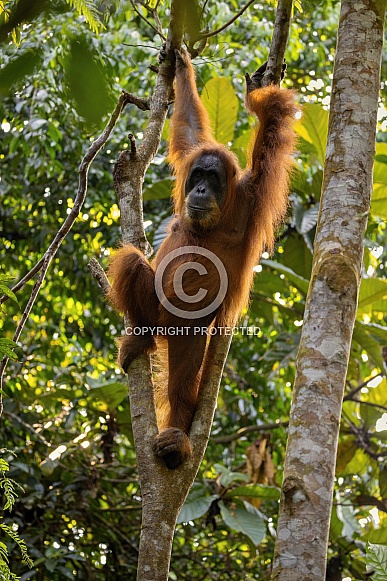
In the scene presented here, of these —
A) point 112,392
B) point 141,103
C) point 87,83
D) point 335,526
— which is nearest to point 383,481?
point 335,526

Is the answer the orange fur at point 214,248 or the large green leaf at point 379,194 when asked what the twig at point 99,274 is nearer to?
the orange fur at point 214,248

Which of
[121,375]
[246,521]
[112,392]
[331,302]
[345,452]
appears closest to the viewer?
[331,302]

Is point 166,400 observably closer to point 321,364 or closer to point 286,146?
point 286,146

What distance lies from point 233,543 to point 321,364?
13.0 ft

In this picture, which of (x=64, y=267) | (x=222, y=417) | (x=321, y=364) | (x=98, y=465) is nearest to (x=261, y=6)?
(x=64, y=267)

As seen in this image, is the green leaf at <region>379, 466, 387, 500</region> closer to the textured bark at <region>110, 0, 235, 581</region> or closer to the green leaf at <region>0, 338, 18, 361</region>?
the textured bark at <region>110, 0, 235, 581</region>

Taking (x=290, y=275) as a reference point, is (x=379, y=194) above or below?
above

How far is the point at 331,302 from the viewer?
82.0 inches

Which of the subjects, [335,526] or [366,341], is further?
[335,526]

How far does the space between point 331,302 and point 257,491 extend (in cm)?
284

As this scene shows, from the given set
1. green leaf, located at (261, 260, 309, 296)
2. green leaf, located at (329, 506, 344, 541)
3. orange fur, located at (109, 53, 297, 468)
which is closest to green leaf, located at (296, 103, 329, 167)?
green leaf, located at (261, 260, 309, 296)

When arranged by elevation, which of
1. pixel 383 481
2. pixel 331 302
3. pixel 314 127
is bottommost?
pixel 331 302

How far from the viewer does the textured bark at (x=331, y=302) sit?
175 cm

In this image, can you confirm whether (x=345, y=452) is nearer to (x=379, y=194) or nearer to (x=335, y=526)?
(x=335, y=526)
